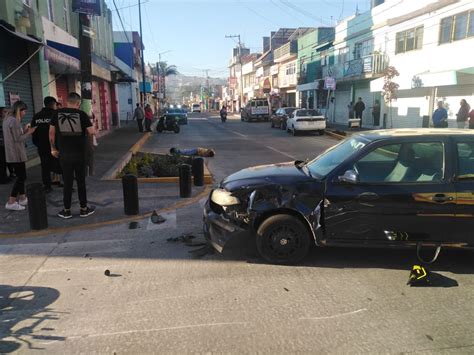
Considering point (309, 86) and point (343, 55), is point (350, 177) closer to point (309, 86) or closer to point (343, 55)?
point (343, 55)

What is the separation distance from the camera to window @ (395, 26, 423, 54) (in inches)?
875

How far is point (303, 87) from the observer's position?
41.1 meters

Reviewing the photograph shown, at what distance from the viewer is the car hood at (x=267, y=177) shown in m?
4.87

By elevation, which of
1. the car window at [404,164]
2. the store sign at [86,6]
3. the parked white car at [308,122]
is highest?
the store sign at [86,6]

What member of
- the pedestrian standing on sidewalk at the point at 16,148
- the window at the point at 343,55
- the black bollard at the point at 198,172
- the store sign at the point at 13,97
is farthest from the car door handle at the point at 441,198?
the window at the point at 343,55

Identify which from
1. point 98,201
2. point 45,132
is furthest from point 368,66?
point 98,201

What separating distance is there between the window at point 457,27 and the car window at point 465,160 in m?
16.4

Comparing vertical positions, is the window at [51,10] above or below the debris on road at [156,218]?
above

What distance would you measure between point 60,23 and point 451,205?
644 inches

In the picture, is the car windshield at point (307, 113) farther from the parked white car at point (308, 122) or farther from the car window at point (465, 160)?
the car window at point (465, 160)

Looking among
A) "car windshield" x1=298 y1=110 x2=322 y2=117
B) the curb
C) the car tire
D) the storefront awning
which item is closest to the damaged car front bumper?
the car tire

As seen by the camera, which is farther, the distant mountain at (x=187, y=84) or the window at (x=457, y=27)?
the distant mountain at (x=187, y=84)

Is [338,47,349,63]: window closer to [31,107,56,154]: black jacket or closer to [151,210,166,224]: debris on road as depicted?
[31,107,56,154]: black jacket

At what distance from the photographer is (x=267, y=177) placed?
4.99 metres
